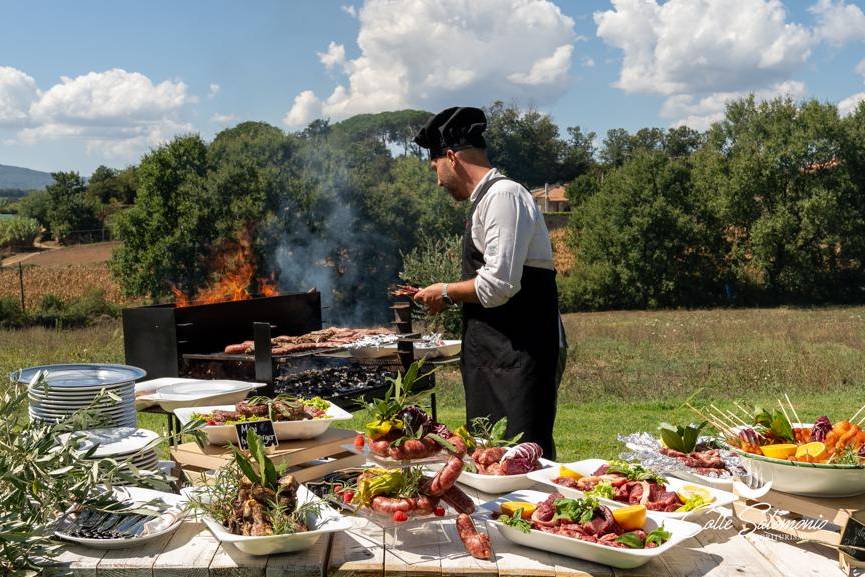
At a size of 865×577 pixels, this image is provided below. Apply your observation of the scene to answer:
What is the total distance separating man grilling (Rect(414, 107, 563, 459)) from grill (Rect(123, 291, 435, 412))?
1.68m

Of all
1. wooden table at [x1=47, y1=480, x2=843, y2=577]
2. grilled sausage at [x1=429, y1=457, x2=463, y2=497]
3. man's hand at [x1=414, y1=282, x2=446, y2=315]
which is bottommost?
wooden table at [x1=47, y1=480, x2=843, y2=577]

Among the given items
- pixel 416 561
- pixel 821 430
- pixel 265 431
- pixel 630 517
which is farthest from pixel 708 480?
pixel 265 431

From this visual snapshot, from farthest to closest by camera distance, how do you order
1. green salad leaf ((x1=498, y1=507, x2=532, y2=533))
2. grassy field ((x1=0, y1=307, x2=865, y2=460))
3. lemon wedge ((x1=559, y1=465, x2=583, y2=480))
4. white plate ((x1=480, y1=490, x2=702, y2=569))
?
grassy field ((x1=0, y1=307, x2=865, y2=460)) < lemon wedge ((x1=559, y1=465, x2=583, y2=480)) < green salad leaf ((x1=498, y1=507, x2=532, y2=533)) < white plate ((x1=480, y1=490, x2=702, y2=569))

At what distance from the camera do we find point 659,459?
9.04 feet

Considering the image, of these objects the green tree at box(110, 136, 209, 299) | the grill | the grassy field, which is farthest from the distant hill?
the grill

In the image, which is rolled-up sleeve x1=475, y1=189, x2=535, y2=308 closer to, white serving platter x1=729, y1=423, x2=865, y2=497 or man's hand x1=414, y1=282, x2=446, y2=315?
man's hand x1=414, y1=282, x2=446, y2=315

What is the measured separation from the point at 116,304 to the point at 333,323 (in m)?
8.69

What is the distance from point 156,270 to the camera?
1180 inches

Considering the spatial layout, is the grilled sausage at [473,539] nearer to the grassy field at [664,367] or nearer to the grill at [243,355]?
the grill at [243,355]

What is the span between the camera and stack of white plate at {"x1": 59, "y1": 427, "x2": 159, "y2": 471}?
8.70ft

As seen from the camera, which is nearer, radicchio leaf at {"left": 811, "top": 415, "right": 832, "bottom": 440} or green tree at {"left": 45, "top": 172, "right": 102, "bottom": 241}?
radicchio leaf at {"left": 811, "top": 415, "right": 832, "bottom": 440}

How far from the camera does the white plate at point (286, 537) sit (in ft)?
7.14

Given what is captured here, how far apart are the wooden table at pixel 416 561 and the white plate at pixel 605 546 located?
3cm

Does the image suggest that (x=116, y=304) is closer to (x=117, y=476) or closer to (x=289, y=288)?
(x=289, y=288)
